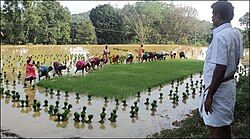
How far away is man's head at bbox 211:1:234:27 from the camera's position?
329 cm

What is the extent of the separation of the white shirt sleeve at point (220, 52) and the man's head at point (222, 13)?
27cm

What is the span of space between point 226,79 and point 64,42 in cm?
3840

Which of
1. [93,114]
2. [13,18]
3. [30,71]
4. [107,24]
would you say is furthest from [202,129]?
[107,24]

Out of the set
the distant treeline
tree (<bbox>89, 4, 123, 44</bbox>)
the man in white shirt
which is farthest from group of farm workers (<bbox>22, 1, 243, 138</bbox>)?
tree (<bbox>89, 4, 123, 44</bbox>)

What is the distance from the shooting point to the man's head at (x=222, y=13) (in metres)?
3.29

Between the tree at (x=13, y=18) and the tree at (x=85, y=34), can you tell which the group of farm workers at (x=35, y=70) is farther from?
the tree at (x=85, y=34)

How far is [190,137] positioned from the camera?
564cm

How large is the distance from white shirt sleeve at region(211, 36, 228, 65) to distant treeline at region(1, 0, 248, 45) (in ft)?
104

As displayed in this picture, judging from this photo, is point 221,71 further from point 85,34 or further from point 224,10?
point 85,34

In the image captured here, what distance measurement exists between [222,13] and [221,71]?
0.60 meters

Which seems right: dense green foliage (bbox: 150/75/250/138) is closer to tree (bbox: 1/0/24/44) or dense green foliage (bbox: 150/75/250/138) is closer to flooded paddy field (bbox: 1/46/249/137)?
flooded paddy field (bbox: 1/46/249/137)

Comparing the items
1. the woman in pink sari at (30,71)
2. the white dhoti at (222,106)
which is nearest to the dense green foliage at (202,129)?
the white dhoti at (222,106)

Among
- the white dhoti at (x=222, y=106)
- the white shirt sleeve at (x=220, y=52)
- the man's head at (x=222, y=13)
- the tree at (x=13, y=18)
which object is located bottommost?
the white dhoti at (x=222, y=106)

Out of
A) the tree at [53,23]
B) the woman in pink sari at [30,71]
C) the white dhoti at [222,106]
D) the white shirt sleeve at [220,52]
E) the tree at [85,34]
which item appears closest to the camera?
the white shirt sleeve at [220,52]
